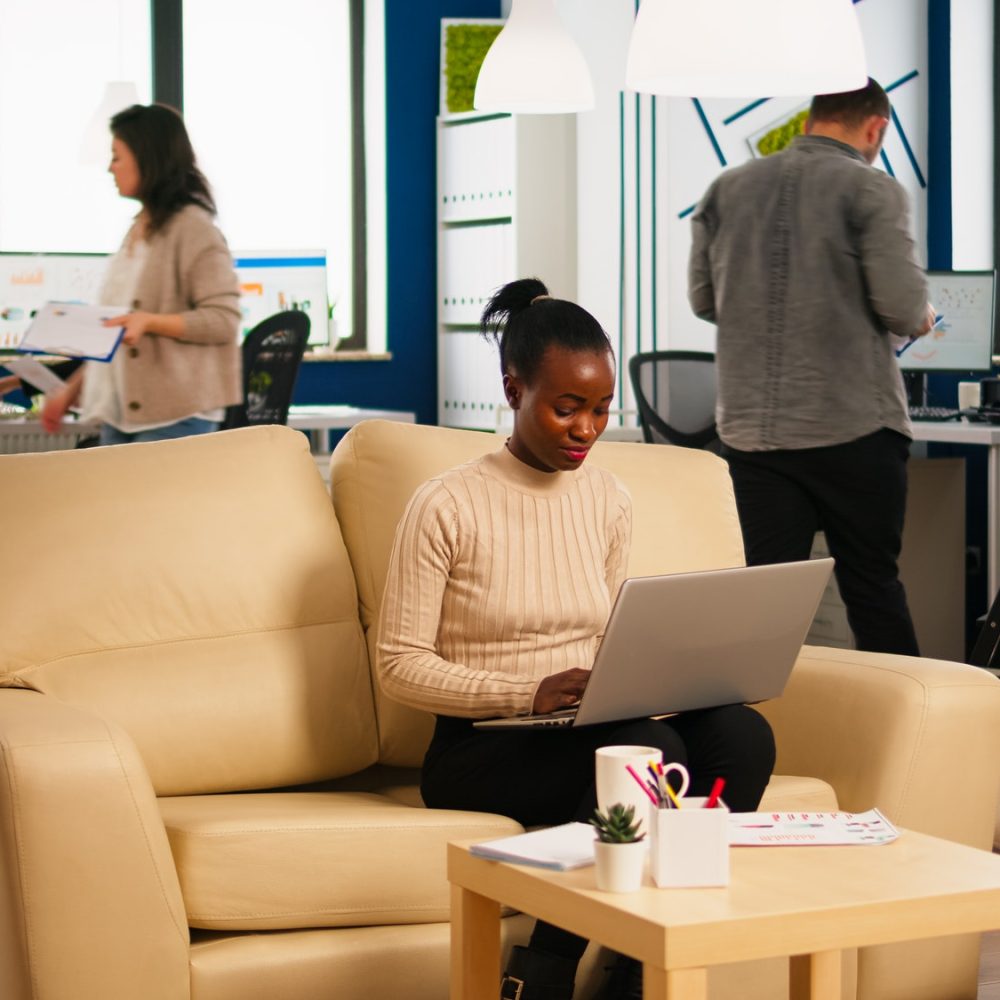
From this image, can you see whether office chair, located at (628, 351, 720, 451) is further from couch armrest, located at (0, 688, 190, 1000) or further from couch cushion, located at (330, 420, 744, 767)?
couch armrest, located at (0, 688, 190, 1000)

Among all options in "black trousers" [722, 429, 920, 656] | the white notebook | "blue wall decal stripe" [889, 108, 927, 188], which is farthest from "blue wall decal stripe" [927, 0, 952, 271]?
the white notebook

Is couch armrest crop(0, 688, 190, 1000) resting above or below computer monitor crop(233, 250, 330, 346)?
below

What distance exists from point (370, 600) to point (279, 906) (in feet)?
2.05

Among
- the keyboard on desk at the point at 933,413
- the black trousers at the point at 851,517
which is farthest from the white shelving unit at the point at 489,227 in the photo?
the black trousers at the point at 851,517

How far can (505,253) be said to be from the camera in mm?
6535

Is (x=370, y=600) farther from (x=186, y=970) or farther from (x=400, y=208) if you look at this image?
(x=400, y=208)

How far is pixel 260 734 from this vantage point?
2367 mm

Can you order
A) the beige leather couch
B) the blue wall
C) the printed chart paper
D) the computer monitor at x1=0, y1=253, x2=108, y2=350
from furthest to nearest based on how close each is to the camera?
1. the blue wall
2. the computer monitor at x1=0, y1=253, x2=108, y2=350
3. the beige leather couch
4. the printed chart paper

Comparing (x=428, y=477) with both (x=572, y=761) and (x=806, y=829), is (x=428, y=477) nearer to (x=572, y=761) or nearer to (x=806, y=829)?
(x=572, y=761)

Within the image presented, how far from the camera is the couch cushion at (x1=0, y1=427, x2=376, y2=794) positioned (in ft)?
7.58

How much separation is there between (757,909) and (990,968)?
1.29m

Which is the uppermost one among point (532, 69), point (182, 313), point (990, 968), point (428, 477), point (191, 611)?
point (532, 69)

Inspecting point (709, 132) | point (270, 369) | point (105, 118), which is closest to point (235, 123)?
point (105, 118)

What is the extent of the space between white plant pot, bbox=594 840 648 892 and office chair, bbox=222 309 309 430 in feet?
11.5
